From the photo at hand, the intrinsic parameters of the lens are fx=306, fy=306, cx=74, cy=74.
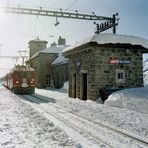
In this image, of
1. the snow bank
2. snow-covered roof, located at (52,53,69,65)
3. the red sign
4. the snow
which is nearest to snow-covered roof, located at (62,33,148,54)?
the red sign

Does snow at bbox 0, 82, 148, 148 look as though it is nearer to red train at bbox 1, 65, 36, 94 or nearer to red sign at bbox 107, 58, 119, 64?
red sign at bbox 107, 58, 119, 64

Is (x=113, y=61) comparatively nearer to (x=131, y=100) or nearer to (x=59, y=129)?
(x=131, y=100)

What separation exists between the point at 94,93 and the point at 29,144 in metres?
12.2

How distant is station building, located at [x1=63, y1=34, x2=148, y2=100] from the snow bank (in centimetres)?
236

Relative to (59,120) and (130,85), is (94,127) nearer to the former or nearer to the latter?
(59,120)

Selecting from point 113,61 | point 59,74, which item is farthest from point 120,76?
point 59,74

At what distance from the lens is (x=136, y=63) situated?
789 inches

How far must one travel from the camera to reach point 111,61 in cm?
1927

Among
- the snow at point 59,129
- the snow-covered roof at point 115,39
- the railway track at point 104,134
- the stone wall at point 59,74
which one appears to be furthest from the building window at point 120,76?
the stone wall at point 59,74

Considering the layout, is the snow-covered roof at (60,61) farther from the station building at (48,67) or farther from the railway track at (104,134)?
the railway track at (104,134)

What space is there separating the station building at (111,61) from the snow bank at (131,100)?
236cm

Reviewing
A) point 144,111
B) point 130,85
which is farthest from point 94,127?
point 130,85

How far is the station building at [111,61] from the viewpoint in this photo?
18875mm

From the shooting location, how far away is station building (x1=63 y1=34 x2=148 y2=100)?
18.9m
